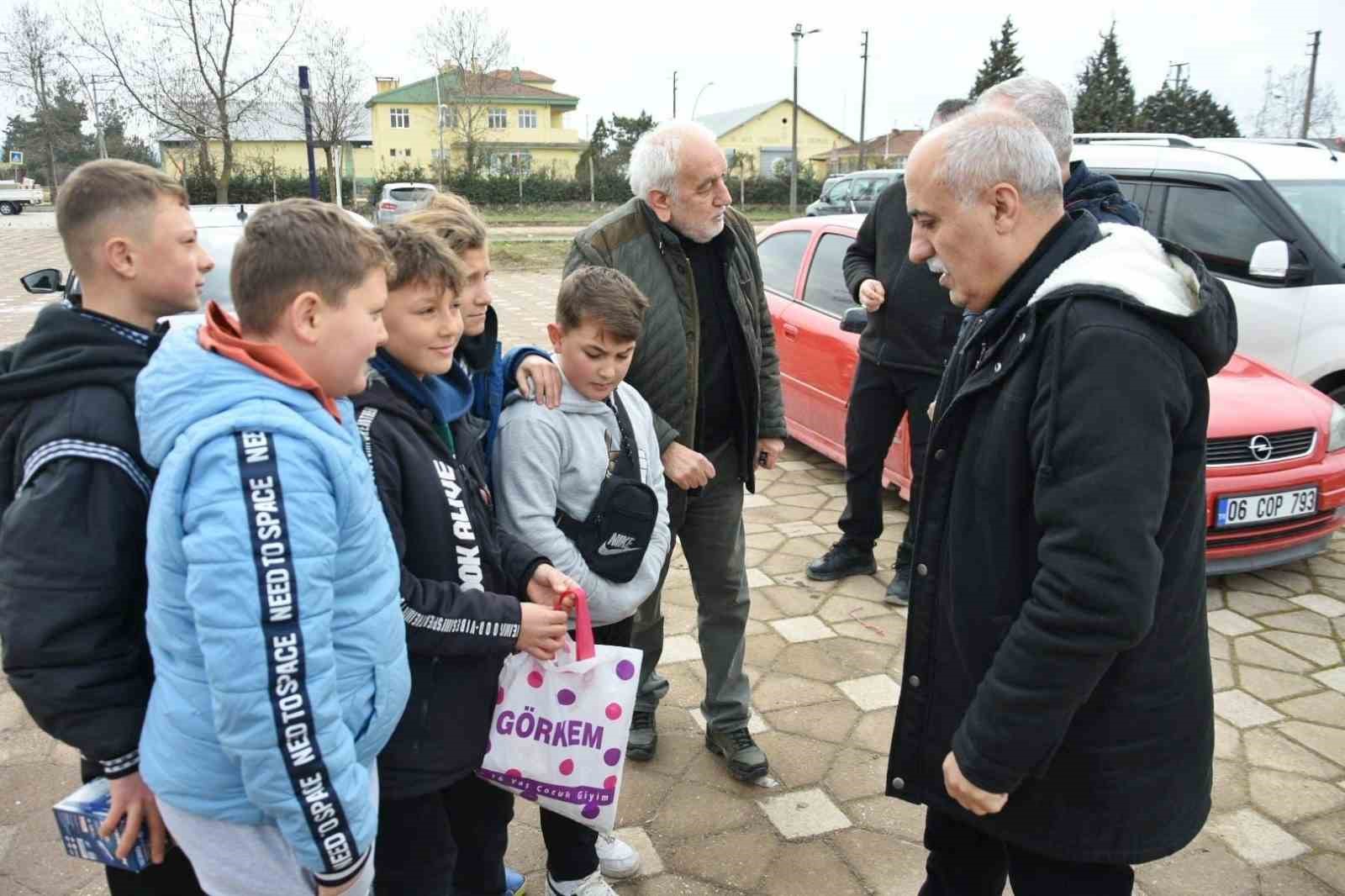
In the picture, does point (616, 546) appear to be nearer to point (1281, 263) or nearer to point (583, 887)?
point (583, 887)

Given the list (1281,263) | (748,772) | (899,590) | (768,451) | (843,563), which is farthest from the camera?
(1281,263)

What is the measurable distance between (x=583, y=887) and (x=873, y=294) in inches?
115

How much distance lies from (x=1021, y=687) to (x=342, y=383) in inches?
48.1

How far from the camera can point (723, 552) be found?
325cm

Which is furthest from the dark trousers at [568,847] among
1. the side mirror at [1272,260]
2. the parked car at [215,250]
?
the side mirror at [1272,260]

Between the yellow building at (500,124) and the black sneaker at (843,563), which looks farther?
the yellow building at (500,124)

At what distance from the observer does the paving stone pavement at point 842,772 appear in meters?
2.75

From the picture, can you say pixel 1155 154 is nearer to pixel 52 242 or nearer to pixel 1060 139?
pixel 1060 139

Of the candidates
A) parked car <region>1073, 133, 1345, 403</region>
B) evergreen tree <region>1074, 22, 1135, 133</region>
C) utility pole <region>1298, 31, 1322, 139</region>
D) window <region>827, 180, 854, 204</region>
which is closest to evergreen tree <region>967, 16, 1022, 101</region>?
evergreen tree <region>1074, 22, 1135, 133</region>

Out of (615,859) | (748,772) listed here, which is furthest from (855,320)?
(615,859)

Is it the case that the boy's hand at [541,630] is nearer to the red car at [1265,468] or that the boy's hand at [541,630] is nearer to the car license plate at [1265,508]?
the red car at [1265,468]

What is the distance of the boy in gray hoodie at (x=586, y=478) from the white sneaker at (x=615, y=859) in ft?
0.53

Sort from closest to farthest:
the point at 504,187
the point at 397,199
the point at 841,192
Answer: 1. the point at 841,192
2. the point at 397,199
3. the point at 504,187

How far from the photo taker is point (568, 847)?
249 cm
